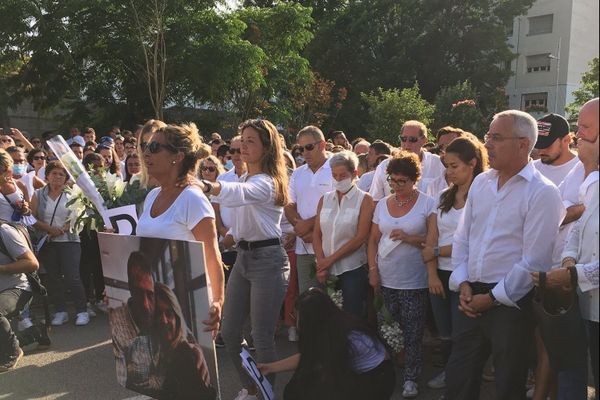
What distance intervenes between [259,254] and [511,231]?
5.36 ft

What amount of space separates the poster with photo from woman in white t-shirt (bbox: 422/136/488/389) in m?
1.94

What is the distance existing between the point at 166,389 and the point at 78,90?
80.4 feet

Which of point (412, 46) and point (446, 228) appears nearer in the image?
point (446, 228)

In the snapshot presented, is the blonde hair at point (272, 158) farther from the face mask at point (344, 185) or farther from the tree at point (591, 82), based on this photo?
the tree at point (591, 82)

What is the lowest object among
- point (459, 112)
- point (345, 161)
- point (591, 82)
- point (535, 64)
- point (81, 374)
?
point (81, 374)

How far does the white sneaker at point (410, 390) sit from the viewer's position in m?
4.41

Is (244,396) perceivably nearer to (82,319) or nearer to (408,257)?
(408,257)

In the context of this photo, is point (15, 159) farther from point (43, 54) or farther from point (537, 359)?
point (43, 54)

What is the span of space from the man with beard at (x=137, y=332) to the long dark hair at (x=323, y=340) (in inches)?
36.5

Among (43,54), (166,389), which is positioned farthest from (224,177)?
(43,54)

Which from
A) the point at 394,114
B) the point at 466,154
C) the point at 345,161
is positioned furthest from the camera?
the point at 394,114

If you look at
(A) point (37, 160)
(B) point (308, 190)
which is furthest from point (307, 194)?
(A) point (37, 160)

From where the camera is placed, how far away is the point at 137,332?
11.6 feet

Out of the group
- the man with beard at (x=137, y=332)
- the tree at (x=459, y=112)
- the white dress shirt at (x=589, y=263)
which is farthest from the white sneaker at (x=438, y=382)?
the tree at (x=459, y=112)
